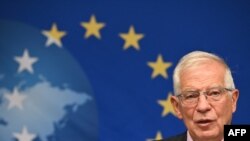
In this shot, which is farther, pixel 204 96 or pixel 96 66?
pixel 96 66

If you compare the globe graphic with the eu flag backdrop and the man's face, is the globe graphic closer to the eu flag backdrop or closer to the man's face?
the eu flag backdrop

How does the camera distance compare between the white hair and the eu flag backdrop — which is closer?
the white hair

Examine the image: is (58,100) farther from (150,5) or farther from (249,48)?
(249,48)

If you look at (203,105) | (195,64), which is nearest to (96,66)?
→ (195,64)

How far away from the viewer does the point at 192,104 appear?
3.94 ft

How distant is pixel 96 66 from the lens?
206cm

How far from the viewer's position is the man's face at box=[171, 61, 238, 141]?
3.81 ft

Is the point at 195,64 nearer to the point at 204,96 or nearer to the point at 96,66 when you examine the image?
the point at 204,96

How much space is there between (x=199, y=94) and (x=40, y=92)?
101 cm

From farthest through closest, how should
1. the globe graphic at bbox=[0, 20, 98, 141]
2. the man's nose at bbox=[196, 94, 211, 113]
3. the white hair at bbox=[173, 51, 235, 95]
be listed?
1. the globe graphic at bbox=[0, 20, 98, 141]
2. the white hair at bbox=[173, 51, 235, 95]
3. the man's nose at bbox=[196, 94, 211, 113]

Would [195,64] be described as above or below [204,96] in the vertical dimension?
above

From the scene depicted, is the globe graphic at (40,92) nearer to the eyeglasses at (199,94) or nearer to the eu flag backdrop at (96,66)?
the eu flag backdrop at (96,66)

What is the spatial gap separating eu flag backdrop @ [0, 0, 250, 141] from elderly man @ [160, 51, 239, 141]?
0.74 metres

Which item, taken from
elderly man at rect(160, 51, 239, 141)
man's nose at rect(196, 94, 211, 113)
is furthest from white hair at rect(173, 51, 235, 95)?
man's nose at rect(196, 94, 211, 113)
